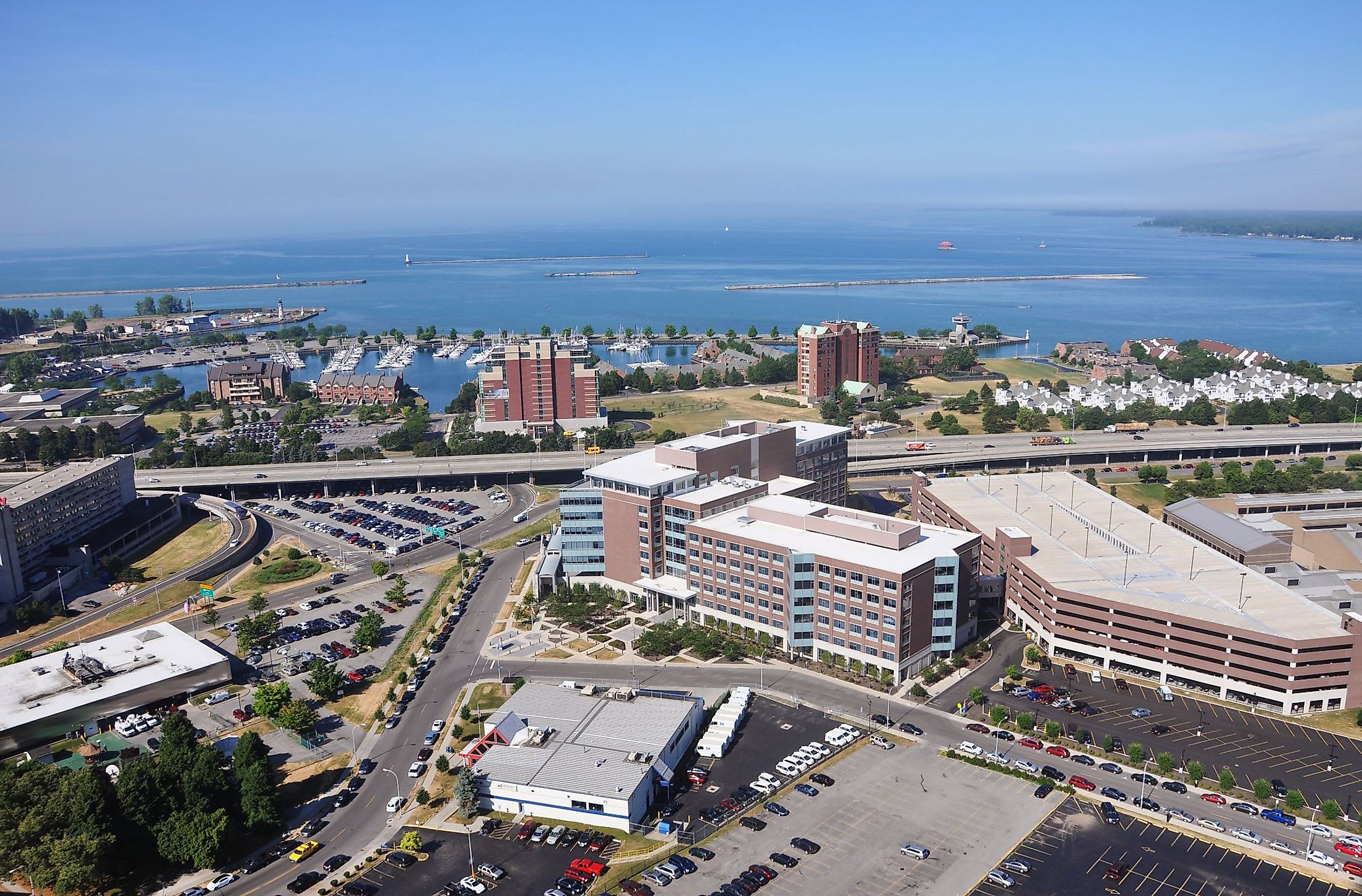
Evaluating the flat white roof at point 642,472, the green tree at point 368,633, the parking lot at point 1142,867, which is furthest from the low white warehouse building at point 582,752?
the flat white roof at point 642,472

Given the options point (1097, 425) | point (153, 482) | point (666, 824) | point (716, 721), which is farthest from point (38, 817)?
point (1097, 425)

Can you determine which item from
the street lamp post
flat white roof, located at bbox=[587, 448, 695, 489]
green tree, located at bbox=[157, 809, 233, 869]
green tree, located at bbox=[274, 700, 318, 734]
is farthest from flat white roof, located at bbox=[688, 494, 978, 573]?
green tree, located at bbox=[157, 809, 233, 869]

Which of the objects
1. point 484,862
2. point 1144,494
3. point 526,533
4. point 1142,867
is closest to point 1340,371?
point 1144,494

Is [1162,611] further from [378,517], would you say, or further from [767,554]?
[378,517]

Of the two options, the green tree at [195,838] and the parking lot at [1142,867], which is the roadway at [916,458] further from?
the green tree at [195,838]

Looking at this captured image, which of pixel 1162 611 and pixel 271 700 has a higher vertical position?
pixel 1162 611

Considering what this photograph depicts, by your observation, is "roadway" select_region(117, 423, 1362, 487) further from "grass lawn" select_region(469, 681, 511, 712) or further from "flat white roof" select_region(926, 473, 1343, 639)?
"grass lawn" select_region(469, 681, 511, 712)
